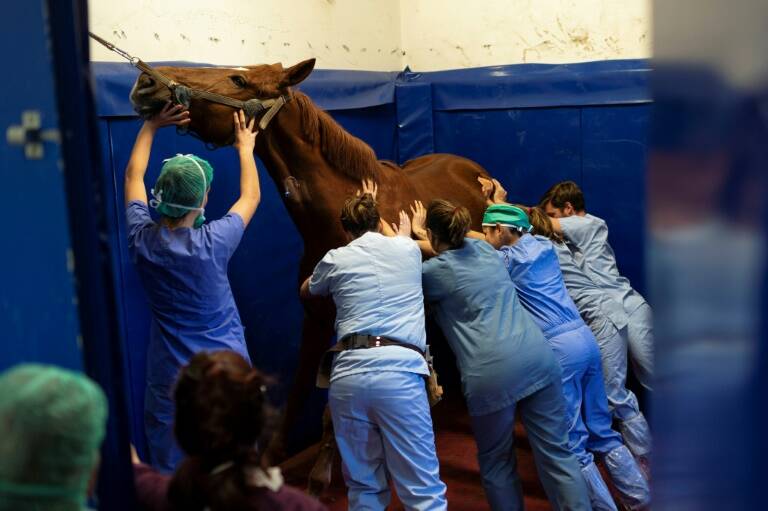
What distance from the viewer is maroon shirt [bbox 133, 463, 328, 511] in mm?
1816

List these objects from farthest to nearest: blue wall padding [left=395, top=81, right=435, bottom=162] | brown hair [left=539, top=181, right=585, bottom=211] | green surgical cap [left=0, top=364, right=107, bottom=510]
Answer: blue wall padding [left=395, top=81, right=435, bottom=162] < brown hair [left=539, top=181, right=585, bottom=211] < green surgical cap [left=0, top=364, right=107, bottom=510]

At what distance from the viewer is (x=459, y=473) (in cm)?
472

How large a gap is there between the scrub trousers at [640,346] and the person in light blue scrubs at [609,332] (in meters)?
0.12

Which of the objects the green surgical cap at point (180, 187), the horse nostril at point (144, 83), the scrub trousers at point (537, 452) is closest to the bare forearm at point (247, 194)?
the green surgical cap at point (180, 187)

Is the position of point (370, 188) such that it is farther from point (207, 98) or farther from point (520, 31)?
point (520, 31)

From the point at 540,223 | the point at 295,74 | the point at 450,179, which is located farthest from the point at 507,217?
the point at 450,179

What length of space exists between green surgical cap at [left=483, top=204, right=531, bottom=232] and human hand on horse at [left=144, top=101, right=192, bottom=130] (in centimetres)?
133

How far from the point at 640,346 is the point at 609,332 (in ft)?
0.88

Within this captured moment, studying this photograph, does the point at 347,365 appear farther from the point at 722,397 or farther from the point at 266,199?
the point at 722,397

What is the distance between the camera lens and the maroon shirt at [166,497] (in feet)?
5.96

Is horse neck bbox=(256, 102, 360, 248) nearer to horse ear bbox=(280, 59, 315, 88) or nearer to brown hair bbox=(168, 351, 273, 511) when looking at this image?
horse ear bbox=(280, 59, 315, 88)

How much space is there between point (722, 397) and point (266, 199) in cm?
370

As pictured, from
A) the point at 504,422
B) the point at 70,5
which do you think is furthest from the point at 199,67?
the point at 70,5

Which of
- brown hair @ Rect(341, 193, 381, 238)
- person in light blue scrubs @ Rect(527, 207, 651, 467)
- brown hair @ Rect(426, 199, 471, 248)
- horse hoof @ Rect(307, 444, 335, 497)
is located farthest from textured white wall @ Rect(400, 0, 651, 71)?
horse hoof @ Rect(307, 444, 335, 497)
